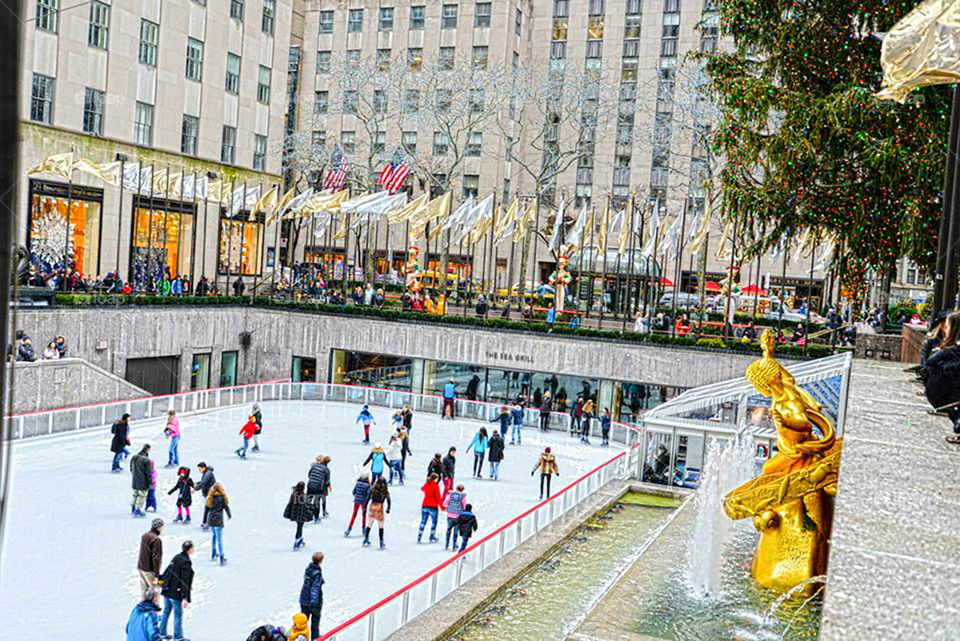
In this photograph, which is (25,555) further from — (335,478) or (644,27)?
(644,27)

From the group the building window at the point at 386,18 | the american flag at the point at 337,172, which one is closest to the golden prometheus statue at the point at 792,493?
the american flag at the point at 337,172

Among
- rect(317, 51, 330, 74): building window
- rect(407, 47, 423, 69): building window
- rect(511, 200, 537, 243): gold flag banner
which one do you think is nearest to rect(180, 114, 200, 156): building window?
rect(511, 200, 537, 243): gold flag banner

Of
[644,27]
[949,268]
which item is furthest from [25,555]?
[644,27]

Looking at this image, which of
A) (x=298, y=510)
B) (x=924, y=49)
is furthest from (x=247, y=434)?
(x=924, y=49)

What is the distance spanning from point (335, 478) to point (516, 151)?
43689mm

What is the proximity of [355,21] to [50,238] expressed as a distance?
34.0 m

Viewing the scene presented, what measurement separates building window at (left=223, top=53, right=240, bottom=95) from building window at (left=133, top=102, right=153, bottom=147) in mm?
5322

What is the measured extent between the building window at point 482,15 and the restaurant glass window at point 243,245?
2119 cm

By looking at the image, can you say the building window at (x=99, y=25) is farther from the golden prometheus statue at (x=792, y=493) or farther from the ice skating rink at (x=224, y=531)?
the golden prometheus statue at (x=792, y=493)

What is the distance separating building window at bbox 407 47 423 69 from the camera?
60.9m

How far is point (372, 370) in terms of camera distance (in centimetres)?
3609

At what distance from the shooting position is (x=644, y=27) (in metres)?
60.3

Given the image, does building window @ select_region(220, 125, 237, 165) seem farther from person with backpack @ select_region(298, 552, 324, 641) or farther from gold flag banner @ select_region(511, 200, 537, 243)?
person with backpack @ select_region(298, 552, 324, 641)

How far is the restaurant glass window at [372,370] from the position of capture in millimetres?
35844
